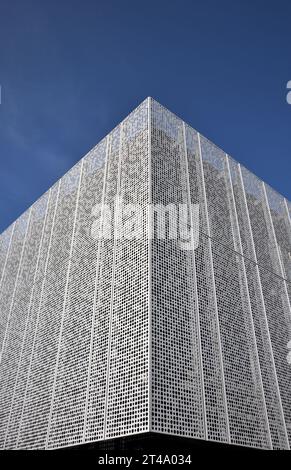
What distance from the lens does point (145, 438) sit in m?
29.5

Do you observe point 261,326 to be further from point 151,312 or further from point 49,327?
point 49,327

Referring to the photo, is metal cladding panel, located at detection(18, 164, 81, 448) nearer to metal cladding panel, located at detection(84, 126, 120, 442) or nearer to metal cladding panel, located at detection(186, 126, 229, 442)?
metal cladding panel, located at detection(84, 126, 120, 442)

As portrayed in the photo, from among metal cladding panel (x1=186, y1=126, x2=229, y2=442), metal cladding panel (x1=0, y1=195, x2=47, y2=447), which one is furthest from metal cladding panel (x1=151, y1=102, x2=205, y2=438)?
metal cladding panel (x1=0, y1=195, x2=47, y2=447)

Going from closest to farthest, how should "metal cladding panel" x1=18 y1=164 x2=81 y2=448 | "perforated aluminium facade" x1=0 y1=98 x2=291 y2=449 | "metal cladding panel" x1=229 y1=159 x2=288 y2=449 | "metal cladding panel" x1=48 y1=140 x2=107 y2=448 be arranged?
1. "perforated aluminium facade" x1=0 y1=98 x2=291 y2=449
2. "metal cladding panel" x1=48 y1=140 x2=107 y2=448
3. "metal cladding panel" x1=229 y1=159 x2=288 y2=449
4. "metal cladding panel" x1=18 y1=164 x2=81 y2=448

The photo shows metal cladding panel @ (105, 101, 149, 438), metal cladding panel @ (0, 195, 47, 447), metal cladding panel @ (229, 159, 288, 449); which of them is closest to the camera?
metal cladding panel @ (105, 101, 149, 438)

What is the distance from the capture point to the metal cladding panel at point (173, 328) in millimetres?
30458

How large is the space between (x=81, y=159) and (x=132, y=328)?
117 feet

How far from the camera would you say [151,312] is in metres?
34.0

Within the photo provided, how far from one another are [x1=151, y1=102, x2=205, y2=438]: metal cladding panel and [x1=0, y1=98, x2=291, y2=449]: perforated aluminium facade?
12cm

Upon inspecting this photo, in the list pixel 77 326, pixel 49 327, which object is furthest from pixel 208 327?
pixel 49 327

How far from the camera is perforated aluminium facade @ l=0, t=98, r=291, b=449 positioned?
32.6 m

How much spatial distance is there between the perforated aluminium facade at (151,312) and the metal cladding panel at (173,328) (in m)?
0.12

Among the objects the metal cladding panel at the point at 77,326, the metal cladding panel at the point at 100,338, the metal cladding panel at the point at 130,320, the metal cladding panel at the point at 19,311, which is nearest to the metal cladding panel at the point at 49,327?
the metal cladding panel at the point at 77,326
